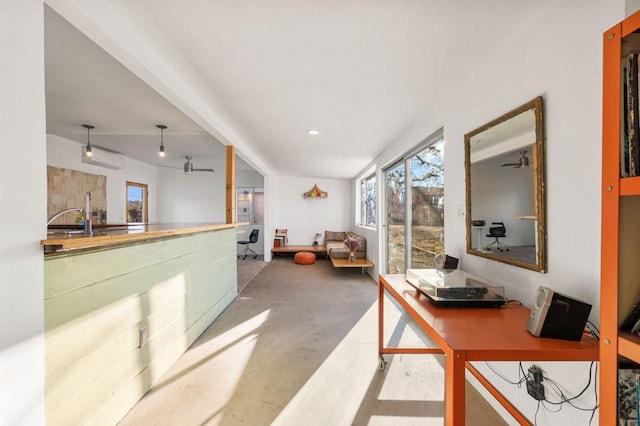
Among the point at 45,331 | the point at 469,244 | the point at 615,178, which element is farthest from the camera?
the point at 469,244

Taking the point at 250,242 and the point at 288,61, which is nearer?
the point at 288,61

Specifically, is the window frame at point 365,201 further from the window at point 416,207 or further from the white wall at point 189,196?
the white wall at point 189,196

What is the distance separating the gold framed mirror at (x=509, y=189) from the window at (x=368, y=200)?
4018mm

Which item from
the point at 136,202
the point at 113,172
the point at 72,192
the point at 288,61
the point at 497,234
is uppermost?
the point at 288,61

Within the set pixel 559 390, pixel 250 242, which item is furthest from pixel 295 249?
pixel 559 390

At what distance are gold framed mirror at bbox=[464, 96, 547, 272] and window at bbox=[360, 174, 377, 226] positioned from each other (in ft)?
13.2

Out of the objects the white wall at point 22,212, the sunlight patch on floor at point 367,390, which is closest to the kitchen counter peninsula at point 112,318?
the white wall at point 22,212

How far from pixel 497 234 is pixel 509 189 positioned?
29cm

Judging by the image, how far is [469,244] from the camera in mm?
2002

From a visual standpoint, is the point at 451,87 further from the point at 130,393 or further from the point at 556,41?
the point at 130,393

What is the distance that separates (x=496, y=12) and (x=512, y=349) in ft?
5.17

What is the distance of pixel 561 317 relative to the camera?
104cm

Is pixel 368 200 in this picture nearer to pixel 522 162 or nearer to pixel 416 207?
pixel 416 207


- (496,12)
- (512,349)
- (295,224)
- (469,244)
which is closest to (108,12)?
(496,12)
